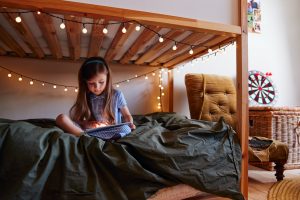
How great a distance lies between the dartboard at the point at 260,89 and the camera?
8.95 feet

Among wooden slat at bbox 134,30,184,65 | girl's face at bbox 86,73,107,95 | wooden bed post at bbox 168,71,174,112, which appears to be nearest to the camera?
girl's face at bbox 86,73,107,95

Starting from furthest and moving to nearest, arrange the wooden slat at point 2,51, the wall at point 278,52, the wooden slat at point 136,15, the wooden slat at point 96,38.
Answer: the wall at point 278,52 → the wooden slat at point 2,51 → the wooden slat at point 96,38 → the wooden slat at point 136,15

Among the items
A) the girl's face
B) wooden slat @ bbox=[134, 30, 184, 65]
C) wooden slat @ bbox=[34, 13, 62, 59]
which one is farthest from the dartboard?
wooden slat @ bbox=[34, 13, 62, 59]

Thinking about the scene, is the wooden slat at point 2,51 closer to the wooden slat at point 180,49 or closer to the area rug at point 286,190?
the wooden slat at point 180,49

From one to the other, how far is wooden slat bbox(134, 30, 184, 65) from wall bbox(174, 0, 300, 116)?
79 centimetres

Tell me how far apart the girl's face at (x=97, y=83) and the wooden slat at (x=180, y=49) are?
2.29 ft

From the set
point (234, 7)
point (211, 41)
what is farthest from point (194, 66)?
point (234, 7)

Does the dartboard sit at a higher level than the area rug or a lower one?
higher

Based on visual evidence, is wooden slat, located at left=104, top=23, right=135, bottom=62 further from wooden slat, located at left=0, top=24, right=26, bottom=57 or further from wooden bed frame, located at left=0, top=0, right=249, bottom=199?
wooden slat, located at left=0, top=24, right=26, bottom=57

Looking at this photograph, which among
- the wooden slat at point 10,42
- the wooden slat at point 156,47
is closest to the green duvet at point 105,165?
the wooden slat at point 156,47

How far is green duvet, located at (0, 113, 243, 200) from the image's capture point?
34.5 inches

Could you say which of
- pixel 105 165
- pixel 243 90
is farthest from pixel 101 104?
pixel 243 90

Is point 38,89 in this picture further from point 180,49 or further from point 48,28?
point 180,49

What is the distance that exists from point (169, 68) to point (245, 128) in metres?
1.52
